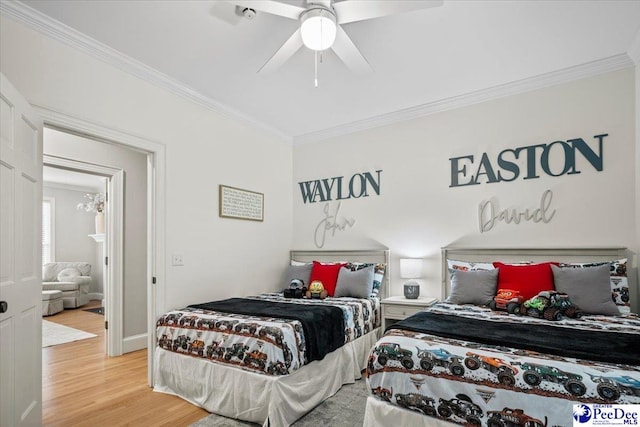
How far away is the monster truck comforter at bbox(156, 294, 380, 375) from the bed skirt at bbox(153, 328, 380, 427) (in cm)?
7

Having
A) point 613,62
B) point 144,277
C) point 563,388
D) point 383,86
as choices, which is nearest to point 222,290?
point 144,277

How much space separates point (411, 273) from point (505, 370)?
81.5 inches

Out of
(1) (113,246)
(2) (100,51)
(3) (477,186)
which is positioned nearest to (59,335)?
(1) (113,246)

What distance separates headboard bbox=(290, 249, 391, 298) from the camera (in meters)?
4.02

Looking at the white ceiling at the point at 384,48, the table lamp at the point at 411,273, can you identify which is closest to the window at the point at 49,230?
the white ceiling at the point at 384,48

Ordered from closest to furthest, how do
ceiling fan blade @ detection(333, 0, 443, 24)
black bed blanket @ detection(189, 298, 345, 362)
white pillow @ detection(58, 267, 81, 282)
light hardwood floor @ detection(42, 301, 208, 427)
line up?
ceiling fan blade @ detection(333, 0, 443, 24) → light hardwood floor @ detection(42, 301, 208, 427) → black bed blanket @ detection(189, 298, 345, 362) → white pillow @ detection(58, 267, 81, 282)

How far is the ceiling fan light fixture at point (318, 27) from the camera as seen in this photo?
6.59 feet

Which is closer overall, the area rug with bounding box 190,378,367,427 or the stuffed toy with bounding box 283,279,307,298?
the area rug with bounding box 190,378,367,427

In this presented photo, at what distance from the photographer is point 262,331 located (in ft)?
7.95

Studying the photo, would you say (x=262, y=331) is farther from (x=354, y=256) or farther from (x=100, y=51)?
(x=100, y=51)

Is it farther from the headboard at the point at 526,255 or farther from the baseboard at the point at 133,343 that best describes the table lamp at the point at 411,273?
the baseboard at the point at 133,343

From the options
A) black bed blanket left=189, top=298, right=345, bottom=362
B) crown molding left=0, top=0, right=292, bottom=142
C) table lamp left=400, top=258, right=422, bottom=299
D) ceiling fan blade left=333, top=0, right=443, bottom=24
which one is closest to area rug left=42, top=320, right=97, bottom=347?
black bed blanket left=189, top=298, right=345, bottom=362

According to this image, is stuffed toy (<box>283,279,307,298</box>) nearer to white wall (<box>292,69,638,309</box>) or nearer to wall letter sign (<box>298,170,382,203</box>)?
white wall (<box>292,69,638,309</box>)

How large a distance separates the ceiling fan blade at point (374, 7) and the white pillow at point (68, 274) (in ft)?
24.2
